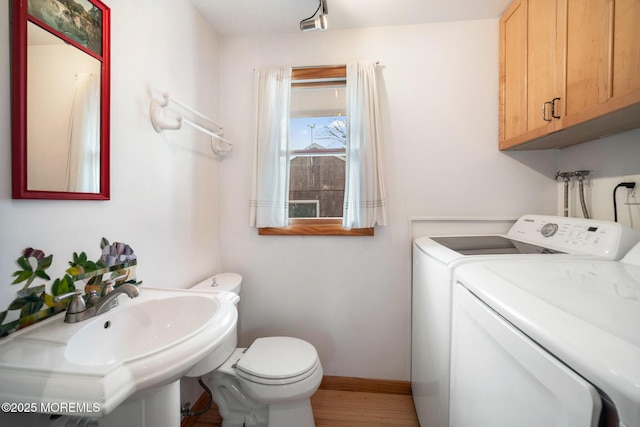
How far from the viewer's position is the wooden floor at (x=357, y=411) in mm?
1438


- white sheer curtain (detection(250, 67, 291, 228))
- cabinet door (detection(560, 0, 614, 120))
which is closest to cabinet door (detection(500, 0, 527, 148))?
cabinet door (detection(560, 0, 614, 120))

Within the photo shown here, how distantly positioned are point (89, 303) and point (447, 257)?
4.34 ft

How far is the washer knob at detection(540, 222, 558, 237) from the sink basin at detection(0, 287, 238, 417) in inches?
62.8

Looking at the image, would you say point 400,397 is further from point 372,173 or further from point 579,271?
point 372,173

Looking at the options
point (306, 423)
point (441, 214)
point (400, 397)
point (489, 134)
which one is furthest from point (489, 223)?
point (306, 423)

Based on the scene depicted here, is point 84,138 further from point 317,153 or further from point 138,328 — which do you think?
point 317,153

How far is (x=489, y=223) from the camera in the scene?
162cm

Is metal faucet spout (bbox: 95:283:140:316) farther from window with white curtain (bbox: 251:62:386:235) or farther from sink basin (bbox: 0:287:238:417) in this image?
window with white curtain (bbox: 251:62:386:235)

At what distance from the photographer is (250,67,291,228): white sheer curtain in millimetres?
1638

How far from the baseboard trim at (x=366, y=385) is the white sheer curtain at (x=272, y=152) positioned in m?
1.14

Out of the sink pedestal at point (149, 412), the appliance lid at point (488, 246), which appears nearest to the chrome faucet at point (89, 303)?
the sink pedestal at point (149, 412)

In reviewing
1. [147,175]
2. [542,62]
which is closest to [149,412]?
[147,175]

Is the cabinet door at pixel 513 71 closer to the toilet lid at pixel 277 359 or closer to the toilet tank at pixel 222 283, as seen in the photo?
the toilet lid at pixel 277 359

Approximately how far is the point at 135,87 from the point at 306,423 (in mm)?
1763
